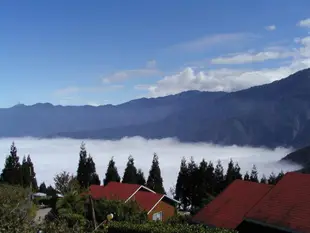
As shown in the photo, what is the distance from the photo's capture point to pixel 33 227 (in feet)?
27.3

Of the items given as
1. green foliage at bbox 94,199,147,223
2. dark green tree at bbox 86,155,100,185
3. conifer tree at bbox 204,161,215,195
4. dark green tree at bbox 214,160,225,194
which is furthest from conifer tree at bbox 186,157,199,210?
green foliage at bbox 94,199,147,223

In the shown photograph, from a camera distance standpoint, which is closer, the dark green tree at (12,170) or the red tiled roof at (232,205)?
the red tiled roof at (232,205)

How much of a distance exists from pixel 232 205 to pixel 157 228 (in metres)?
7.49

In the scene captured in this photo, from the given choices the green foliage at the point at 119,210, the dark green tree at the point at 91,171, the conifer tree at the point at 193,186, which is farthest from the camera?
the dark green tree at the point at 91,171

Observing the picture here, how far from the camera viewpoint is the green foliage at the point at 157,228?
19731 millimetres

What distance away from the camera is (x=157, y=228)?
71.1 ft

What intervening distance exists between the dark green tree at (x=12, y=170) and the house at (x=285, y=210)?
49.8 metres

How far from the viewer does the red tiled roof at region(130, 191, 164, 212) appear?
127 feet

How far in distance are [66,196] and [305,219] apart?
59.7ft

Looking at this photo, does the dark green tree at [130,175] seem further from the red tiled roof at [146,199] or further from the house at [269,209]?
the house at [269,209]

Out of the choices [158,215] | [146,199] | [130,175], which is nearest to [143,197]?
[146,199]

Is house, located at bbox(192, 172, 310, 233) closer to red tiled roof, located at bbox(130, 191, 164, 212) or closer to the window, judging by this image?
red tiled roof, located at bbox(130, 191, 164, 212)

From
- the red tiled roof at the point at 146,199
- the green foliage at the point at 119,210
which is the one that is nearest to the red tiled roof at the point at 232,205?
the green foliage at the point at 119,210

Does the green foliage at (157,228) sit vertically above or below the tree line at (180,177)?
above
